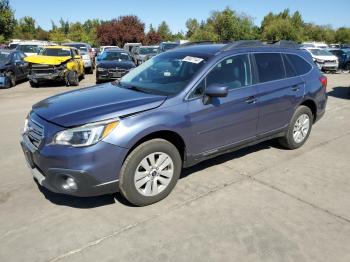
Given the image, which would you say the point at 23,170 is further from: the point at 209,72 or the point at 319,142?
the point at 319,142

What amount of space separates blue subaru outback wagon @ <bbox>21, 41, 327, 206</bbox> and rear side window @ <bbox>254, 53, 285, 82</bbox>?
0.02 m

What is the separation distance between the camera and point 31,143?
3922 mm

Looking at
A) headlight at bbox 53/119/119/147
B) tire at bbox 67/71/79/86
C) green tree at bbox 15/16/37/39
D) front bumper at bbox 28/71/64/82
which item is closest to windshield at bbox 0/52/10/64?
front bumper at bbox 28/71/64/82

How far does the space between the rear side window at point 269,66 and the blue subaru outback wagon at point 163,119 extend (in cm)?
2

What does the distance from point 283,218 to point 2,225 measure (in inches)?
113

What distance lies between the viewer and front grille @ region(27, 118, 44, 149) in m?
3.74

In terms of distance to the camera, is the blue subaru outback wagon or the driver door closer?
the blue subaru outback wagon

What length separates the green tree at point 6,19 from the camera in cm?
3472

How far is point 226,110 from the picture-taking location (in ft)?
14.8

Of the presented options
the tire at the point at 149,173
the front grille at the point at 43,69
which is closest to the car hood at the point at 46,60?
the front grille at the point at 43,69

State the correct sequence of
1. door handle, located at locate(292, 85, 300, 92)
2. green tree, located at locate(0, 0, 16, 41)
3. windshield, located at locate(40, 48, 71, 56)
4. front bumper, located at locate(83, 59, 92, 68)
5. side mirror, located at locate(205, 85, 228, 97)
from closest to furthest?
side mirror, located at locate(205, 85, 228, 97) < door handle, located at locate(292, 85, 300, 92) < windshield, located at locate(40, 48, 71, 56) < front bumper, located at locate(83, 59, 92, 68) < green tree, located at locate(0, 0, 16, 41)

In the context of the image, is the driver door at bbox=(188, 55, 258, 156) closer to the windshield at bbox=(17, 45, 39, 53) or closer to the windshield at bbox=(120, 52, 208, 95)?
the windshield at bbox=(120, 52, 208, 95)

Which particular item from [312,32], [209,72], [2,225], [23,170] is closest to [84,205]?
[2,225]

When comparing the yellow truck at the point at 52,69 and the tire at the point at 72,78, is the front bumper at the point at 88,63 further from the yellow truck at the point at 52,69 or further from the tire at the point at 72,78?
the tire at the point at 72,78
